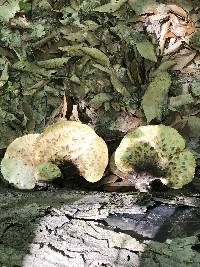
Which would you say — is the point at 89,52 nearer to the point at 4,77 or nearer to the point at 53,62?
the point at 53,62

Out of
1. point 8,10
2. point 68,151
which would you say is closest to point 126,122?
point 68,151

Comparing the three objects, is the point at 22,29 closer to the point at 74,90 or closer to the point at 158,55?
the point at 74,90

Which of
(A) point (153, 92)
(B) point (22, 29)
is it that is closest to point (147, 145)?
(A) point (153, 92)

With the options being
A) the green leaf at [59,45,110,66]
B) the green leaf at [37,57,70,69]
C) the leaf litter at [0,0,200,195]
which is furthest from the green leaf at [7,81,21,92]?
the green leaf at [59,45,110,66]

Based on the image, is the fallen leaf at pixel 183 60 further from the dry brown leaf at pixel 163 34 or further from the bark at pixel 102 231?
the bark at pixel 102 231

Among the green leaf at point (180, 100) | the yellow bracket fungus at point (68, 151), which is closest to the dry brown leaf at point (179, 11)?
the green leaf at point (180, 100)

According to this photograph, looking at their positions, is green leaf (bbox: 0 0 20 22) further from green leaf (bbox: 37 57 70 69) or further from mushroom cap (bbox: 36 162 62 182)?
mushroom cap (bbox: 36 162 62 182)
